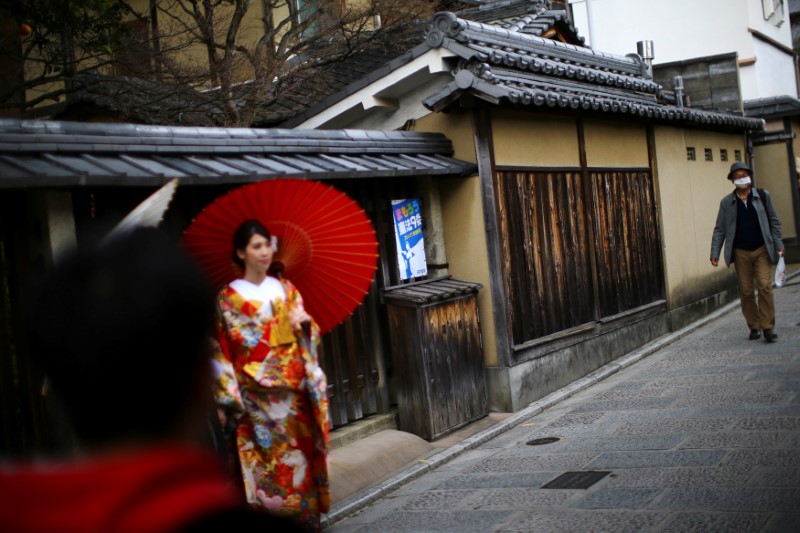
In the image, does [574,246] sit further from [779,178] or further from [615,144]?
[779,178]

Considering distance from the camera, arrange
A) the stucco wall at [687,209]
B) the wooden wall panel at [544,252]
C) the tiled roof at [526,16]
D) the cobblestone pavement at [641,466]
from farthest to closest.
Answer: the tiled roof at [526,16] → the stucco wall at [687,209] → the wooden wall panel at [544,252] → the cobblestone pavement at [641,466]

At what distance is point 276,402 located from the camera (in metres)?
6.02

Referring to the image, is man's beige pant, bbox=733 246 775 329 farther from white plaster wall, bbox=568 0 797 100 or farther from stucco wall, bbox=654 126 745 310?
white plaster wall, bbox=568 0 797 100

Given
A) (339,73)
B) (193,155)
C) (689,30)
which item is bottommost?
(193,155)

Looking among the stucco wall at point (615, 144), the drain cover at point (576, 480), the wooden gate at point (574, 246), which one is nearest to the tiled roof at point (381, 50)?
the stucco wall at point (615, 144)

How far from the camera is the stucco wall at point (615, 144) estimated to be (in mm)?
13117

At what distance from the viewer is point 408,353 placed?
8859mm

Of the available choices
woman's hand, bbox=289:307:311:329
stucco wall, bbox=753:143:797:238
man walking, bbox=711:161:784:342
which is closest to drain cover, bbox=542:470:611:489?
woman's hand, bbox=289:307:311:329

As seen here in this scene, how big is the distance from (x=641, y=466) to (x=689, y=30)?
2286 cm

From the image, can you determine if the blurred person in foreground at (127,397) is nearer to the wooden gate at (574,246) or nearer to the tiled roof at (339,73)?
the wooden gate at (574,246)

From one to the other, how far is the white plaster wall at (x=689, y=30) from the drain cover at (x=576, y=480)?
2201 cm

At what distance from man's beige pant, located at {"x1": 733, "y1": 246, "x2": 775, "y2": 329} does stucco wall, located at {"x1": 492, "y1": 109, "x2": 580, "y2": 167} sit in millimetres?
2733

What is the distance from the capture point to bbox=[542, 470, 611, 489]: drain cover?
273 inches

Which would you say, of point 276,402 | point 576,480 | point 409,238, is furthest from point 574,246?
point 276,402
